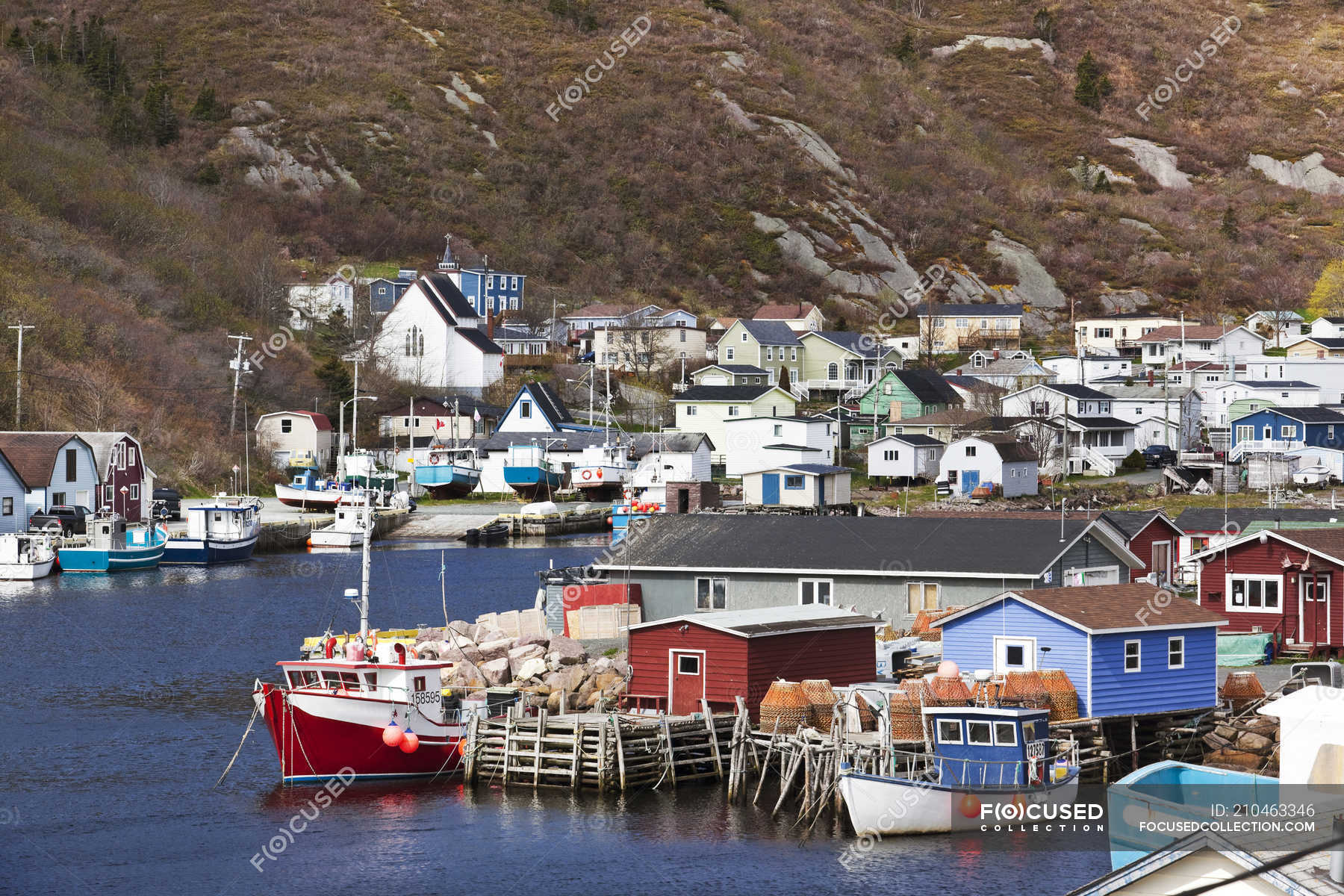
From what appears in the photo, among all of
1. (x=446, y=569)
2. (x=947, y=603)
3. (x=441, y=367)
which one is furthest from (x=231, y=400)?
(x=947, y=603)

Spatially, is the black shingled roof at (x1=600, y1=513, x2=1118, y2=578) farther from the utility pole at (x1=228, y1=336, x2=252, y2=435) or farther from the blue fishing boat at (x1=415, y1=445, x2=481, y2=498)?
the utility pole at (x1=228, y1=336, x2=252, y2=435)

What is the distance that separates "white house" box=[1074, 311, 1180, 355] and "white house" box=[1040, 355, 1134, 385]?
30.8 feet

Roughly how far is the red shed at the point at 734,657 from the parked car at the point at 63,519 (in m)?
42.2

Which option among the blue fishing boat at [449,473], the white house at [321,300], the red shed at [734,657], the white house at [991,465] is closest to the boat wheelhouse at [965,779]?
the red shed at [734,657]

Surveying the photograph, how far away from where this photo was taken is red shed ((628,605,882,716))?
3133 cm

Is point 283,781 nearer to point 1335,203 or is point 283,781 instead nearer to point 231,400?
point 231,400

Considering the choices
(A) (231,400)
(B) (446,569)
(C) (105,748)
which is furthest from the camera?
(A) (231,400)

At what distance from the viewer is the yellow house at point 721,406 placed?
9512cm

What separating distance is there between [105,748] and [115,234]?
284 ft

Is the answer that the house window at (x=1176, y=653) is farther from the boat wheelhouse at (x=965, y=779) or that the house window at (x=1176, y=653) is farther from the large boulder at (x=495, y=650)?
the large boulder at (x=495, y=650)

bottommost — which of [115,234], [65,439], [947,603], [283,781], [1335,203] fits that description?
[283,781]

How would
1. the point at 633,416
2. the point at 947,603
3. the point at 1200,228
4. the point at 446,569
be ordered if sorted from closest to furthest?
the point at 947,603, the point at 446,569, the point at 633,416, the point at 1200,228

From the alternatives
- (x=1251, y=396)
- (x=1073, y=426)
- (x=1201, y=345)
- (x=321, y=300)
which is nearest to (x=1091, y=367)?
(x=1201, y=345)

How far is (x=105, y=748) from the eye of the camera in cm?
3378
